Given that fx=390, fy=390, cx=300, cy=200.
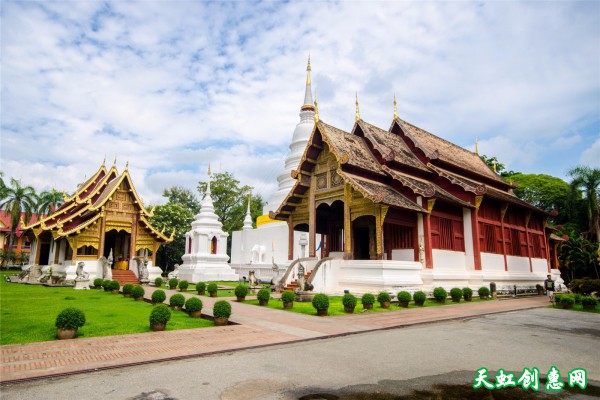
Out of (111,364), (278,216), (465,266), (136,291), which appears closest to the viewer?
(111,364)

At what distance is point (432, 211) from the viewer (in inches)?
673

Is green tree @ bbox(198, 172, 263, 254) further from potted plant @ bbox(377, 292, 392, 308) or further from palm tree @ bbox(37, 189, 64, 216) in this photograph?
potted plant @ bbox(377, 292, 392, 308)

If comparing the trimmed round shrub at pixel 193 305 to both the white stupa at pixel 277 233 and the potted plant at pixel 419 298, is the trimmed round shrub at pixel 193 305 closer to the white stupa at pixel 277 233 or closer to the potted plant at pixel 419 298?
the potted plant at pixel 419 298

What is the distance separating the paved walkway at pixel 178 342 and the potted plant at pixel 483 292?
23.4 feet

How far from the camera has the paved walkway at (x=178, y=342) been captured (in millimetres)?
5340

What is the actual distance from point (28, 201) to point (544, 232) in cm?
4317

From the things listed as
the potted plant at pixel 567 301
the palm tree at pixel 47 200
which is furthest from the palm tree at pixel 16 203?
the potted plant at pixel 567 301

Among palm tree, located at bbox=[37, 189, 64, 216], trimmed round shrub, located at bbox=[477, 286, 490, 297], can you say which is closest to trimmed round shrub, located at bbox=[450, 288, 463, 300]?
trimmed round shrub, located at bbox=[477, 286, 490, 297]

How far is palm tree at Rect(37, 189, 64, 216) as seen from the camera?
3797cm

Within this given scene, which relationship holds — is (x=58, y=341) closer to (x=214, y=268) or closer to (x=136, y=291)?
(x=136, y=291)

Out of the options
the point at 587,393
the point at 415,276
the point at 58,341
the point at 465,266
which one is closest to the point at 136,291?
the point at 58,341

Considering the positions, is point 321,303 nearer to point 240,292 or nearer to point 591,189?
point 240,292

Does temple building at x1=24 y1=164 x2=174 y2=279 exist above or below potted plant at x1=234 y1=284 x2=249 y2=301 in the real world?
above

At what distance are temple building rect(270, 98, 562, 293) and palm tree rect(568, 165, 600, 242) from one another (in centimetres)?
1054
